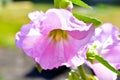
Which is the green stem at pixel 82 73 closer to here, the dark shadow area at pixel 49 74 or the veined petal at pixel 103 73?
the veined petal at pixel 103 73

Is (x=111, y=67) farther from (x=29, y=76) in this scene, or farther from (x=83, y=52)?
(x=29, y=76)

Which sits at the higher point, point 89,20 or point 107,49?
point 89,20

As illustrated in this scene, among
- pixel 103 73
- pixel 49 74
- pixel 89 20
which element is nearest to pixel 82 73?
pixel 103 73

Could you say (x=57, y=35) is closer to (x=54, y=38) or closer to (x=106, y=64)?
(x=54, y=38)

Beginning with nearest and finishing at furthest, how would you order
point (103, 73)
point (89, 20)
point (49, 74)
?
point (89, 20) < point (103, 73) < point (49, 74)

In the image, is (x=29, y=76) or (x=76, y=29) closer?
(x=76, y=29)

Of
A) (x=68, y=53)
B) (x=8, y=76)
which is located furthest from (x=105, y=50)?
(x=8, y=76)

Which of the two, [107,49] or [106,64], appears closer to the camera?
[106,64]

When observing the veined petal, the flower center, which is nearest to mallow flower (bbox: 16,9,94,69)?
the flower center
